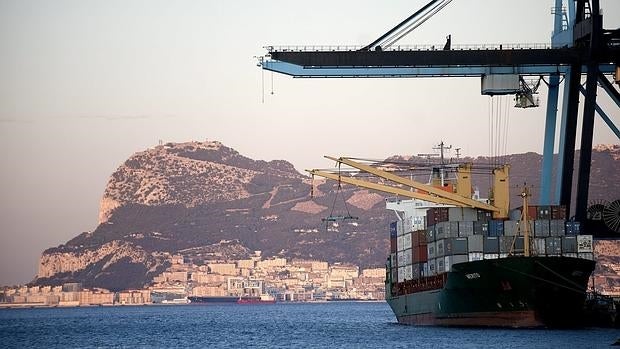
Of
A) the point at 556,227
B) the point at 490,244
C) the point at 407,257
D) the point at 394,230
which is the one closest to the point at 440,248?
the point at 490,244

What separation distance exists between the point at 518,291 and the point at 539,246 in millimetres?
4358

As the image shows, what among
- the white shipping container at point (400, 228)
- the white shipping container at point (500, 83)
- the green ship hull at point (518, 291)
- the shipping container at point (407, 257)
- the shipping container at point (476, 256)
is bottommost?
the green ship hull at point (518, 291)

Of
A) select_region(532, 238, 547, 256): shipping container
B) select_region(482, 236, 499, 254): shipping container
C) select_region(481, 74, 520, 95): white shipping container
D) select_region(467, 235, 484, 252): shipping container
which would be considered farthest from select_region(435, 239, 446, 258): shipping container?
select_region(481, 74, 520, 95): white shipping container

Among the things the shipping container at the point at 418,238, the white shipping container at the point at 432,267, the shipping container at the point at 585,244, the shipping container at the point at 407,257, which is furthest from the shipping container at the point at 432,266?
the shipping container at the point at 585,244

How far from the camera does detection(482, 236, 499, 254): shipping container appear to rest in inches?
2867

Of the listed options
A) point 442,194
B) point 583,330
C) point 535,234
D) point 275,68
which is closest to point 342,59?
point 275,68

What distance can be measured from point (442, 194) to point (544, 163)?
26.7 ft

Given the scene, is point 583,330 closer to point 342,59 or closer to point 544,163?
point 544,163

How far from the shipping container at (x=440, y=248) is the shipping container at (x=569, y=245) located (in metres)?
6.63

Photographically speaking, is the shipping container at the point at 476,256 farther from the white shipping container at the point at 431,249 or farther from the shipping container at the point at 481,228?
the white shipping container at the point at 431,249

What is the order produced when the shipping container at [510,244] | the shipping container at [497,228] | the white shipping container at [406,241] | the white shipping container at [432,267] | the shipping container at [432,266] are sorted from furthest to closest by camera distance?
the white shipping container at [406,241]
the white shipping container at [432,267]
the shipping container at [432,266]
the shipping container at [497,228]
the shipping container at [510,244]

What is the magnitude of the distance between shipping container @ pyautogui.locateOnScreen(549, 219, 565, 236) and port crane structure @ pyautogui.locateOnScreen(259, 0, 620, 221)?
203 centimetres

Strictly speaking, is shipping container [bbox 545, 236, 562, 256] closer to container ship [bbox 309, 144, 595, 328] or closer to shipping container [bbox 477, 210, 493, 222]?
container ship [bbox 309, 144, 595, 328]

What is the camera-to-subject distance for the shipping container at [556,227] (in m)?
73.1
